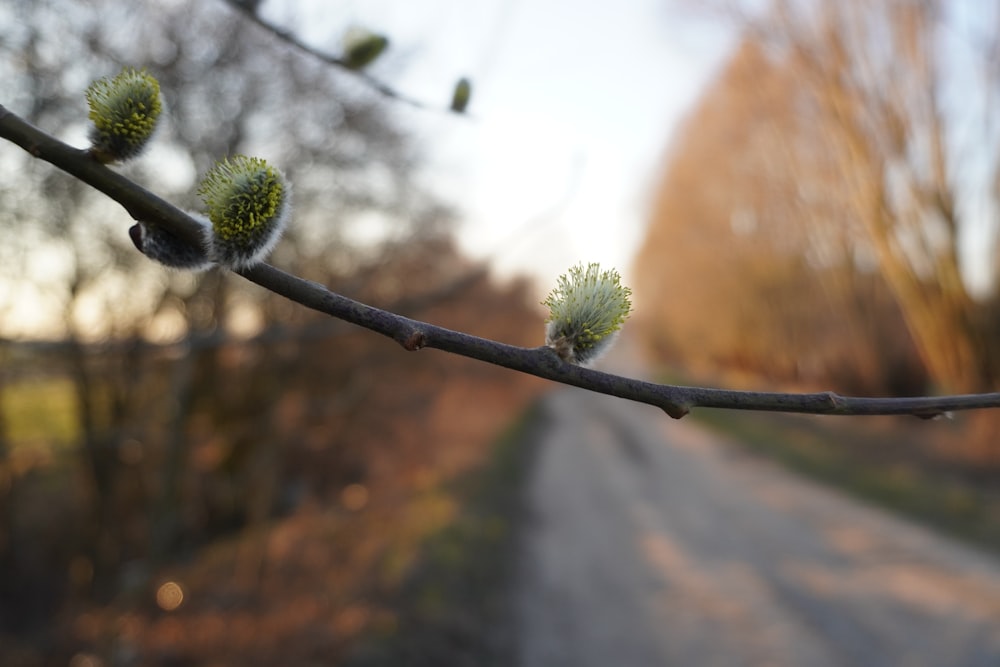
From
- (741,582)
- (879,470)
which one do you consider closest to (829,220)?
(879,470)

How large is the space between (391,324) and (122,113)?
1.52 feet

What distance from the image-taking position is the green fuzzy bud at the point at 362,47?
1.83 meters

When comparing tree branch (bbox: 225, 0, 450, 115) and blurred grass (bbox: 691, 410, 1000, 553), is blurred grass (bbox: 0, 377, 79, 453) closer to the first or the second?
tree branch (bbox: 225, 0, 450, 115)

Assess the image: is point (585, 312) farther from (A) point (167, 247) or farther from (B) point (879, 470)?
(B) point (879, 470)

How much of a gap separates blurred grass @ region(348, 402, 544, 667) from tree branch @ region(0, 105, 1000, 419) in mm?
6447

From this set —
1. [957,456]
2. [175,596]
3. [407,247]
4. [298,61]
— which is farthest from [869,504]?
[298,61]

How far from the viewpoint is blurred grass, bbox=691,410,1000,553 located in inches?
427

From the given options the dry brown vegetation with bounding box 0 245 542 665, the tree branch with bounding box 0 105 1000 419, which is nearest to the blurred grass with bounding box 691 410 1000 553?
the dry brown vegetation with bounding box 0 245 542 665

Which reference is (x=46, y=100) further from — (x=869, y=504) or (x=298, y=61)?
(x=869, y=504)

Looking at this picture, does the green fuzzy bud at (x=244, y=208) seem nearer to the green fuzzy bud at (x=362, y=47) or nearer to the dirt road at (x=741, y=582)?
the green fuzzy bud at (x=362, y=47)

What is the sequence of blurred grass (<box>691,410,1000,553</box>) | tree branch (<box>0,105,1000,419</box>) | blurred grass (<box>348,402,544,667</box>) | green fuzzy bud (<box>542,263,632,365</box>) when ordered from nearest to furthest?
1. tree branch (<box>0,105,1000,419</box>)
2. green fuzzy bud (<box>542,263,632,365</box>)
3. blurred grass (<box>348,402,544,667</box>)
4. blurred grass (<box>691,410,1000,553</box>)

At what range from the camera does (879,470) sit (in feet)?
47.0

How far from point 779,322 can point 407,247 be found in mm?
22472

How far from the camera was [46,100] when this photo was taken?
3.61m
